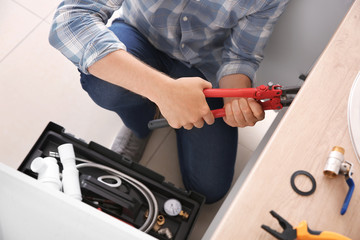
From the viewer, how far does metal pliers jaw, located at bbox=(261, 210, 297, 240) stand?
42 centimetres

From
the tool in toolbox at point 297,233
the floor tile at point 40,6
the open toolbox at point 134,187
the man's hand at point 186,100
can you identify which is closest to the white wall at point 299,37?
the man's hand at point 186,100

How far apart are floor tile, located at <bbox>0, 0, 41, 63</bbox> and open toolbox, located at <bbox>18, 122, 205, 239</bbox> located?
527 millimetres

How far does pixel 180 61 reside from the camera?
96 centimetres

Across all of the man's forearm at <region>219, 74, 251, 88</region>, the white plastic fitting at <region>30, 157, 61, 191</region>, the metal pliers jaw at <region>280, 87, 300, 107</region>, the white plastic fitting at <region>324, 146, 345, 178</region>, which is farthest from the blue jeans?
the white plastic fitting at <region>324, 146, 345, 178</region>

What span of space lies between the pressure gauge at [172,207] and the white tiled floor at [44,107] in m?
0.23

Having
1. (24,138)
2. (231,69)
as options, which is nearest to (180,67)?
(231,69)

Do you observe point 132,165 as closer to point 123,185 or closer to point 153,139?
point 123,185

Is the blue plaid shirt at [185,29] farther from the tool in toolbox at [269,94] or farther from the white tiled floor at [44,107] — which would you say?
the white tiled floor at [44,107]

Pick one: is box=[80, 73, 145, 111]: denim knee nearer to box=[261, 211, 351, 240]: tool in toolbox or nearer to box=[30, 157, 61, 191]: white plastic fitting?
box=[30, 157, 61, 191]: white plastic fitting

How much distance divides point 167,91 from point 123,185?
331 millimetres

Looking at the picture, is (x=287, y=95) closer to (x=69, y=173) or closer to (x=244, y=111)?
(x=244, y=111)

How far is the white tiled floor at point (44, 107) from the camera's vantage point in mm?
1145

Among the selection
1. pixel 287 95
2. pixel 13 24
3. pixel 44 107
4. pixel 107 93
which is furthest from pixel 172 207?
pixel 13 24

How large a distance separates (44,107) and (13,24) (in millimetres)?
350
